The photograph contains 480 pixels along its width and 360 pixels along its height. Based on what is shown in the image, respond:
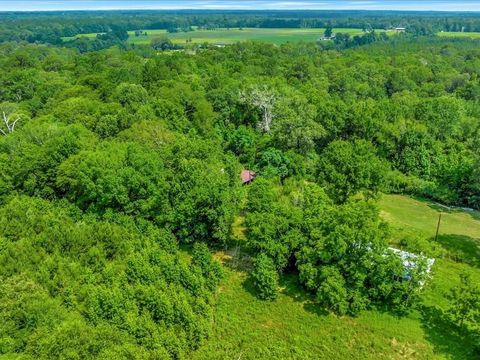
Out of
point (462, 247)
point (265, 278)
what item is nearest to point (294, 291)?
point (265, 278)

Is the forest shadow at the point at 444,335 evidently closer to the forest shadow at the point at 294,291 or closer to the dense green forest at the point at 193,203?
the dense green forest at the point at 193,203

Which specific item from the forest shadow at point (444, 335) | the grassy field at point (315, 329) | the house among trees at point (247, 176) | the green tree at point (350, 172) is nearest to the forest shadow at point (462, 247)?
the grassy field at point (315, 329)

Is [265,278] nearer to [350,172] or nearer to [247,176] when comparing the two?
[350,172]

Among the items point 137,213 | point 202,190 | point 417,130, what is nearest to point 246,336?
point 202,190

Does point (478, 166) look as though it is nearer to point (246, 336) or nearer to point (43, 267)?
point (246, 336)

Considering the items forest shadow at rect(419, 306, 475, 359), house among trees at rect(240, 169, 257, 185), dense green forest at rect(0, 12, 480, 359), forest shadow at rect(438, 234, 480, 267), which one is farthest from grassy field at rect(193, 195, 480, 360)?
house among trees at rect(240, 169, 257, 185)

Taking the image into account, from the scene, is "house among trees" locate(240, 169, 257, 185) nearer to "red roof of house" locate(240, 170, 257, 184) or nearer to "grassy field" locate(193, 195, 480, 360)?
"red roof of house" locate(240, 170, 257, 184)
